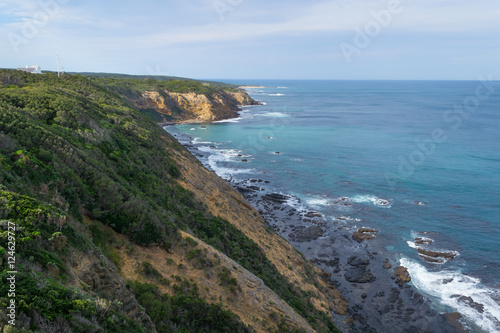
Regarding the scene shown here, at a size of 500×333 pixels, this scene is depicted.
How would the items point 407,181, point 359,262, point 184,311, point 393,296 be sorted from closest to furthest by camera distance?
point 184,311 → point 393,296 → point 359,262 → point 407,181

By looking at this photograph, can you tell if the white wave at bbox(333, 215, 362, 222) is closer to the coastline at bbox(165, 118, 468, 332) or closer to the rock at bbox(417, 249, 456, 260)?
the coastline at bbox(165, 118, 468, 332)

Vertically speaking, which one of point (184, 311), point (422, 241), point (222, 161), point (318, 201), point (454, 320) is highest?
point (184, 311)

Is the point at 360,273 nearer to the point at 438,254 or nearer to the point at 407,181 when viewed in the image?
the point at 438,254

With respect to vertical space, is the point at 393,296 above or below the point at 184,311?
below

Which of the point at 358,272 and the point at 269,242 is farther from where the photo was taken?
the point at 358,272

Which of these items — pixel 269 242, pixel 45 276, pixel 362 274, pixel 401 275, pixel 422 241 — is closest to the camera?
pixel 45 276

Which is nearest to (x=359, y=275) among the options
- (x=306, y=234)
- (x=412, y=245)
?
(x=306, y=234)

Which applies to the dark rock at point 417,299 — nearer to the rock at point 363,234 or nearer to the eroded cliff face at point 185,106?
the rock at point 363,234

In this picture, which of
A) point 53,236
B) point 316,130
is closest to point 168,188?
point 53,236

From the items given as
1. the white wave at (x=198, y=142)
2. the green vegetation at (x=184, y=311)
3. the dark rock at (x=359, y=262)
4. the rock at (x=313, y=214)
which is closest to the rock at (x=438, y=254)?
the dark rock at (x=359, y=262)
